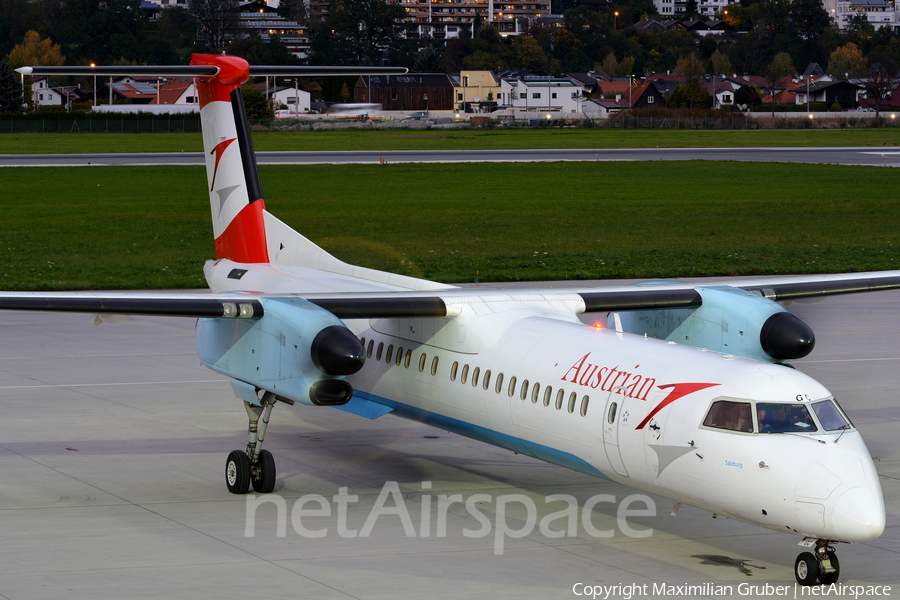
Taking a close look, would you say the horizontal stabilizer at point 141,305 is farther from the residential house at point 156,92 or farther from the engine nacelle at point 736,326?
the residential house at point 156,92

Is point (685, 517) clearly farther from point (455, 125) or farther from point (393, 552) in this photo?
point (455, 125)

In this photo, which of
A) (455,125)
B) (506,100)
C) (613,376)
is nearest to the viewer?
(613,376)

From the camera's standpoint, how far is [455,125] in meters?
134

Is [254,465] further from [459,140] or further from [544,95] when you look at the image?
[544,95]

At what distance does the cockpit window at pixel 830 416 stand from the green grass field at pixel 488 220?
21.9 meters

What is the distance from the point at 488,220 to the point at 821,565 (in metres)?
37.8

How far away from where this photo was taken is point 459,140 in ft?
341

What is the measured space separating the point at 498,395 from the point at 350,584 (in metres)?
3.03

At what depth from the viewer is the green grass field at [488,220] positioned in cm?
3550

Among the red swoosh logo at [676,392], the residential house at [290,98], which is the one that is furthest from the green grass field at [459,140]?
the red swoosh logo at [676,392]

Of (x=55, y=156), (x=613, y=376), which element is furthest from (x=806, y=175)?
(x=613, y=376)

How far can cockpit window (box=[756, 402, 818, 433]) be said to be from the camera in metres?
10.7

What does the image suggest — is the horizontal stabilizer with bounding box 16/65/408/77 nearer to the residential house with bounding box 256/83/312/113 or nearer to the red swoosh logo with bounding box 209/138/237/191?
the red swoosh logo with bounding box 209/138/237/191

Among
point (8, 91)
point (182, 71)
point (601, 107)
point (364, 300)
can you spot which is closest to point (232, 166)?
point (182, 71)
